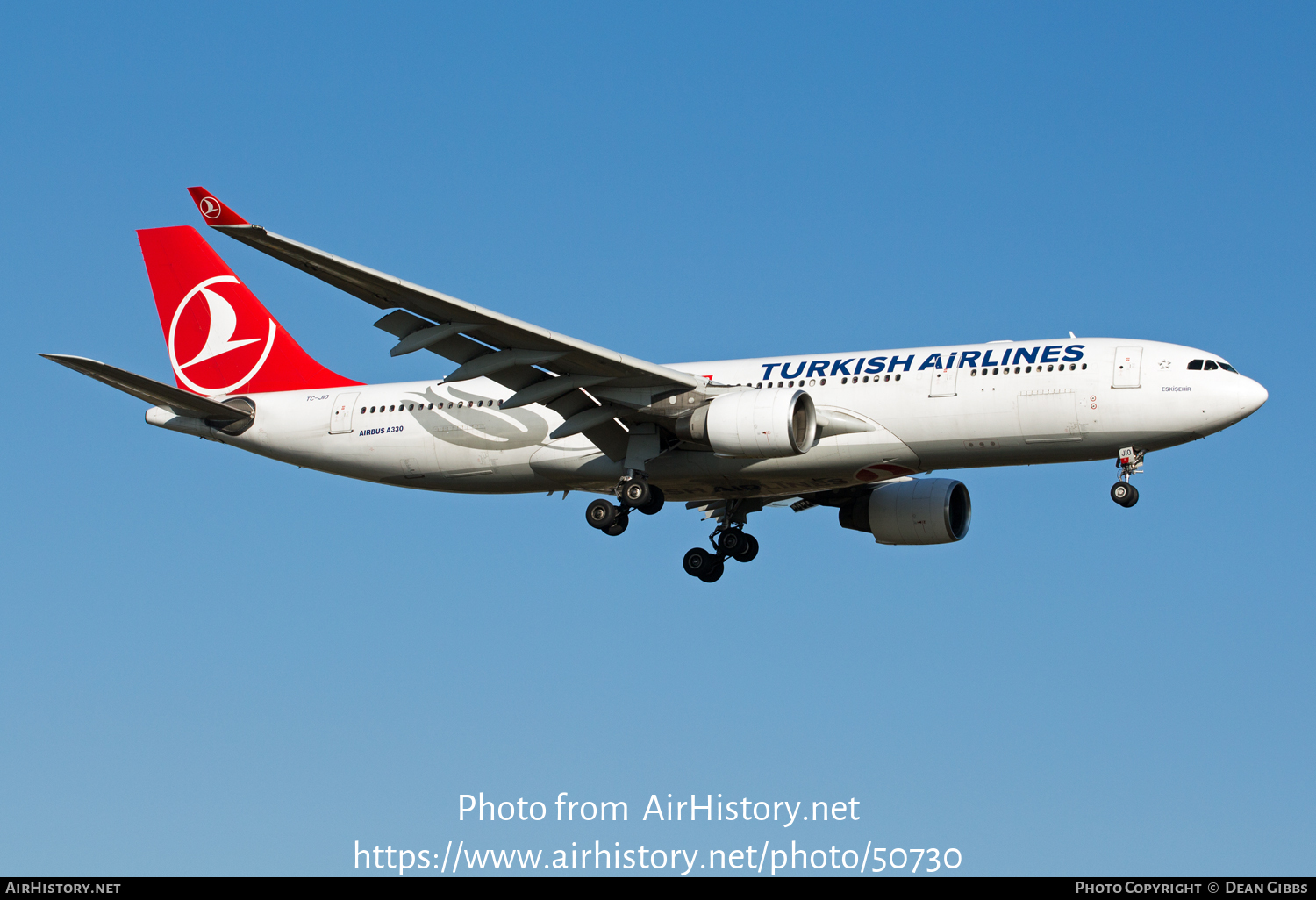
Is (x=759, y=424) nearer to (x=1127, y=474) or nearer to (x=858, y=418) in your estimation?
(x=858, y=418)

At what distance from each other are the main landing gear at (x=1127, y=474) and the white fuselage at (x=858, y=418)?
23 cm

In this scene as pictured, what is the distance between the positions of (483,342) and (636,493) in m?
4.90

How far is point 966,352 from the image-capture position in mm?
33375

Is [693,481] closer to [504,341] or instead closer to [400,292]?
[504,341]

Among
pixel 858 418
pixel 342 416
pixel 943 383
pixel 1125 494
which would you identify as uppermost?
pixel 342 416

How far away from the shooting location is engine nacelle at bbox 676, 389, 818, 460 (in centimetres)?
3247

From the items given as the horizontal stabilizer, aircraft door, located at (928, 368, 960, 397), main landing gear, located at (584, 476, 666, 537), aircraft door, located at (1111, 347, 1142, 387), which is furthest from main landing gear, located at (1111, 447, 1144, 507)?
the horizontal stabilizer

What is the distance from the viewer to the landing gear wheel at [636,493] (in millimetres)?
34750

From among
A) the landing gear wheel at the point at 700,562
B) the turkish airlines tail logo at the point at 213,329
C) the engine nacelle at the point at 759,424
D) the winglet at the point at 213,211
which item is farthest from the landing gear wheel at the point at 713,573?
the winglet at the point at 213,211

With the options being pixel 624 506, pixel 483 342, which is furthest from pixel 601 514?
pixel 483 342

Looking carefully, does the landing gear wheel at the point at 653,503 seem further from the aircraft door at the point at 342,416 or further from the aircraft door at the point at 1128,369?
the aircraft door at the point at 1128,369

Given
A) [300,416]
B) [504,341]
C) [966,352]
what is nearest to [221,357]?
[300,416]

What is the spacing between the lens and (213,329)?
40.8 metres

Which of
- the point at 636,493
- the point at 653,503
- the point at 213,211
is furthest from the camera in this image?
the point at 653,503
